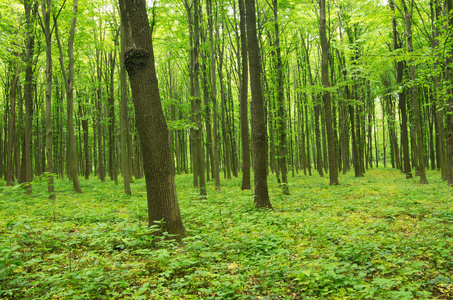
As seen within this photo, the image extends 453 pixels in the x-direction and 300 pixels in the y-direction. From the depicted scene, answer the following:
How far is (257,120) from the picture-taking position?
25.3 ft

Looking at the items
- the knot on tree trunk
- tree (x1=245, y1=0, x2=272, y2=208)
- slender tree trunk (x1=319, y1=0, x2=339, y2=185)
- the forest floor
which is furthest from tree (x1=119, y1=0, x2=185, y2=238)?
slender tree trunk (x1=319, y1=0, x2=339, y2=185)

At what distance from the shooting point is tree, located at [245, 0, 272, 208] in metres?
7.64

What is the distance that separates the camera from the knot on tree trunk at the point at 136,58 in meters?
4.62

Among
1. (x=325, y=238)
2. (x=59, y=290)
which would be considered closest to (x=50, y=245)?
(x=59, y=290)

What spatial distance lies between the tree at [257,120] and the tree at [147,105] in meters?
3.51

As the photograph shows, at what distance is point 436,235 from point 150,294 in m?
5.38

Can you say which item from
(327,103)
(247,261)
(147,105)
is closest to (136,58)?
(147,105)

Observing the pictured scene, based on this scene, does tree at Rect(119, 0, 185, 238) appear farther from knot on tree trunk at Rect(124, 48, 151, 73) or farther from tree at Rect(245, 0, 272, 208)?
tree at Rect(245, 0, 272, 208)

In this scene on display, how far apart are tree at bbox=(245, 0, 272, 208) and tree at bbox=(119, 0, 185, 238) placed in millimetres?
3509

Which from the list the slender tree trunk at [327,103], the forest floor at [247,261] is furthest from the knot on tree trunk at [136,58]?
the slender tree trunk at [327,103]

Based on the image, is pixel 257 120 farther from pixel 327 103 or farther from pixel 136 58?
pixel 327 103

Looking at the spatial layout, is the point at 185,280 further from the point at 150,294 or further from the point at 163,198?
the point at 163,198

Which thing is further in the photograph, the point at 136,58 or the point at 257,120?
the point at 257,120

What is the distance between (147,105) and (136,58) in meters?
0.86
